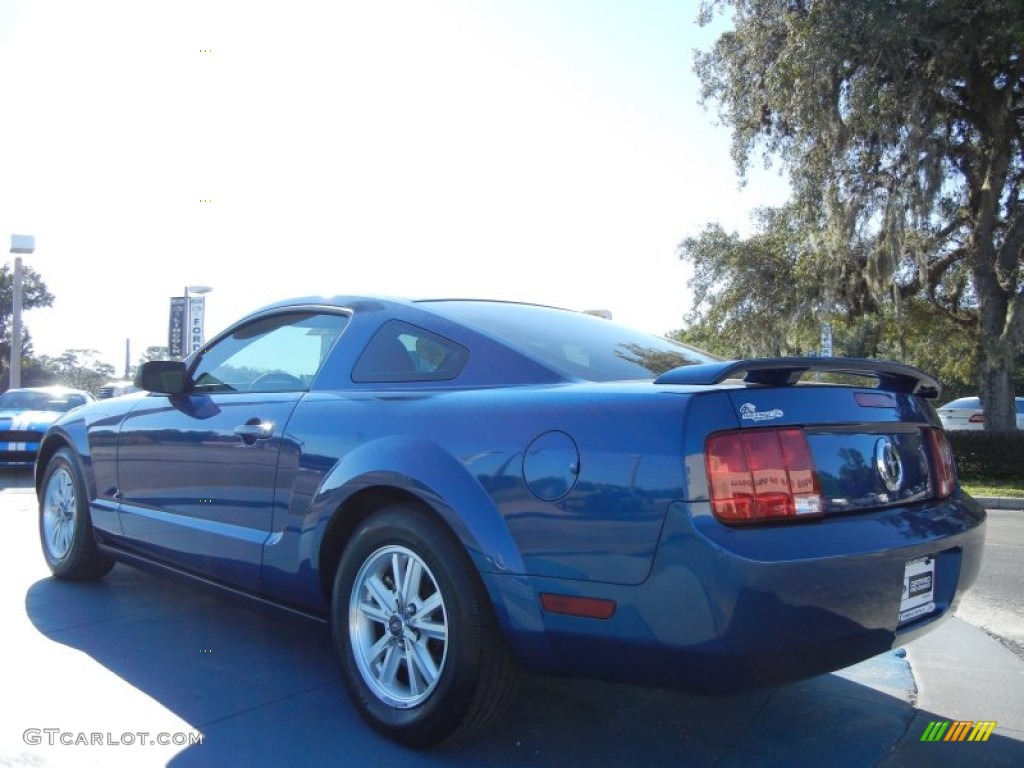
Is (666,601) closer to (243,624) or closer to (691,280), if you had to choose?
(243,624)

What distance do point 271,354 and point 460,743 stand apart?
77.2 inches

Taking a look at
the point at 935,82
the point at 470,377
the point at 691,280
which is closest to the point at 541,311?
the point at 470,377

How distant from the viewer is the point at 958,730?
326cm

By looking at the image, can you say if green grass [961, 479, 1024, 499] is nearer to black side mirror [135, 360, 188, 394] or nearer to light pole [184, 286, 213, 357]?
black side mirror [135, 360, 188, 394]

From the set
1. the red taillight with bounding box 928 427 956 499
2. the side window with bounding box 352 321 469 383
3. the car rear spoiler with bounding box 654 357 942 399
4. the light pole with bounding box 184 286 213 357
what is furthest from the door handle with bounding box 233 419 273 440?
the light pole with bounding box 184 286 213 357

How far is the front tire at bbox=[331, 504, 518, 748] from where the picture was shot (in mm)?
2795

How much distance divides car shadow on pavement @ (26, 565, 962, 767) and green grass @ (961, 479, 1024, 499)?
35.6 feet

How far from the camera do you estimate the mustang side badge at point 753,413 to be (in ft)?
8.37

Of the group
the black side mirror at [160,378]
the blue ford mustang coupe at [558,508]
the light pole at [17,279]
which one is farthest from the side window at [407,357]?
the light pole at [17,279]

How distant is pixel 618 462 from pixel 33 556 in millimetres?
5037

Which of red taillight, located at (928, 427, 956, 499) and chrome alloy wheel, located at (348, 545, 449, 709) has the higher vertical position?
red taillight, located at (928, 427, 956, 499)

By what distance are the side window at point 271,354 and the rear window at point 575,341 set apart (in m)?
0.58

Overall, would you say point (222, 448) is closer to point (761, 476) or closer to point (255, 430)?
point (255, 430)

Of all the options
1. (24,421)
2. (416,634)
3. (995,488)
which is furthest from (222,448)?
(995,488)
